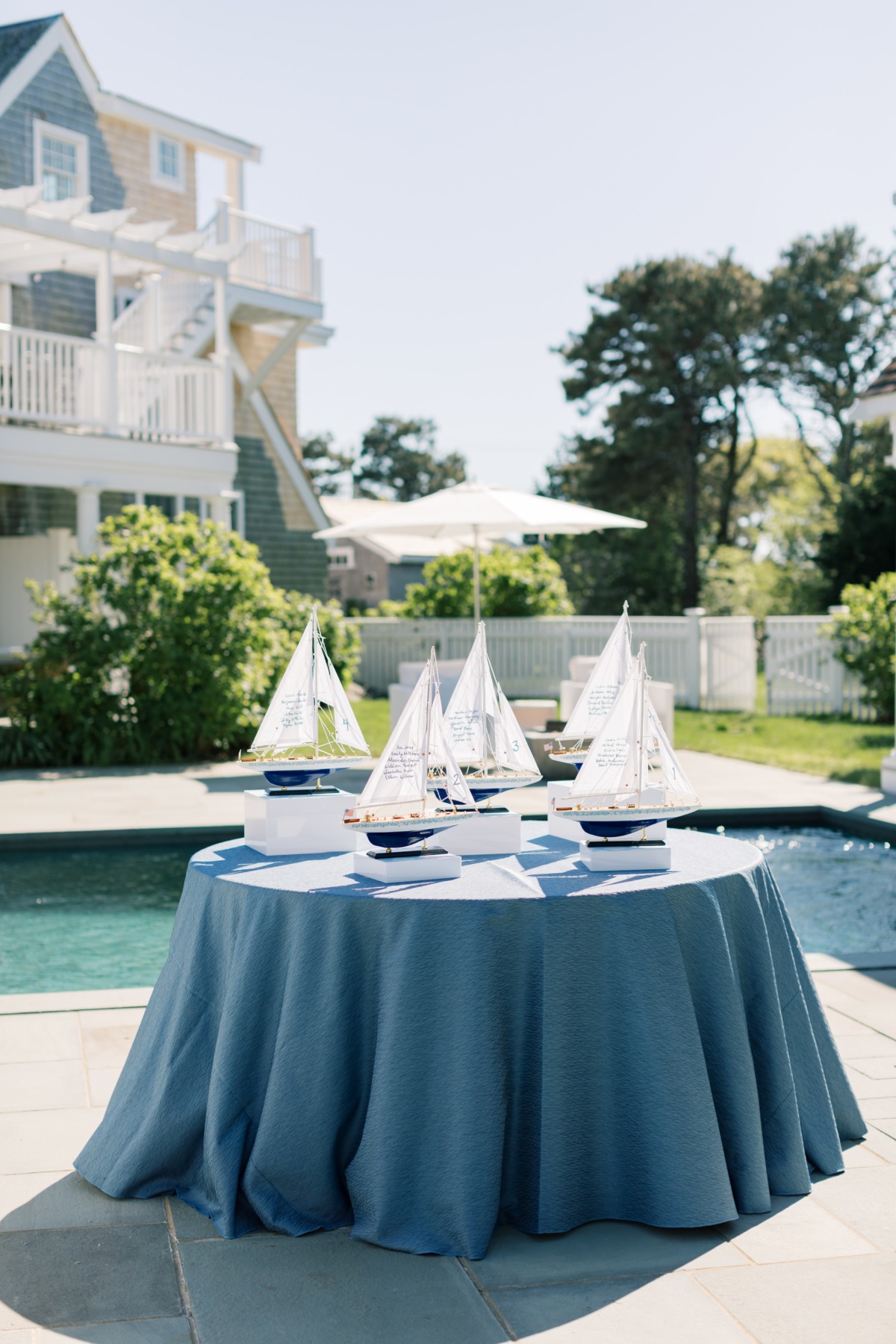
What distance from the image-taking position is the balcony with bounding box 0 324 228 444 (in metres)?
14.6

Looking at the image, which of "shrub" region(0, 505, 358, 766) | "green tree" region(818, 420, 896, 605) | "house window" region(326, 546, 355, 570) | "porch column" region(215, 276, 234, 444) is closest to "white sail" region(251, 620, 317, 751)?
"shrub" region(0, 505, 358, 766)

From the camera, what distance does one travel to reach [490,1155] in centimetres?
308

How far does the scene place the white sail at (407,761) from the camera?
3.46 m

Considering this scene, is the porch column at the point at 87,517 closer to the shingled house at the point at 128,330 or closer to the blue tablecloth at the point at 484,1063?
the shingled house at the point at 128,330

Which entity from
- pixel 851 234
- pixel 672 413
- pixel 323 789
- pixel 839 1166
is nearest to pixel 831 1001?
pixel 839 1166

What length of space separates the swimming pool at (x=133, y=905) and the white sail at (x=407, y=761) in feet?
9.88

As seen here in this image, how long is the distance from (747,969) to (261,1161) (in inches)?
53.2

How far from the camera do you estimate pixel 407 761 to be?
3.51 m

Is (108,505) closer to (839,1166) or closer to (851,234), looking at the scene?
(839,1166)

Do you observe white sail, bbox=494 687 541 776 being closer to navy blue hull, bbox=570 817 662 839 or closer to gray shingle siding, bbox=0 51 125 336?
navy blue hull, bbox=570 817 662 839

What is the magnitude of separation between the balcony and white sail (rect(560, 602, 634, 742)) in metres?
11.7

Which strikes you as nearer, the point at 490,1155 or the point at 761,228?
the point at 490,1155

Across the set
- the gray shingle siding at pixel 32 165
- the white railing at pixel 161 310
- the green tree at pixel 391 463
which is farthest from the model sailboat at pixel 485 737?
the green tree at pixel 391 463

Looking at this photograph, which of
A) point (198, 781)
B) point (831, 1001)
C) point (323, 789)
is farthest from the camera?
point (198, 781)
